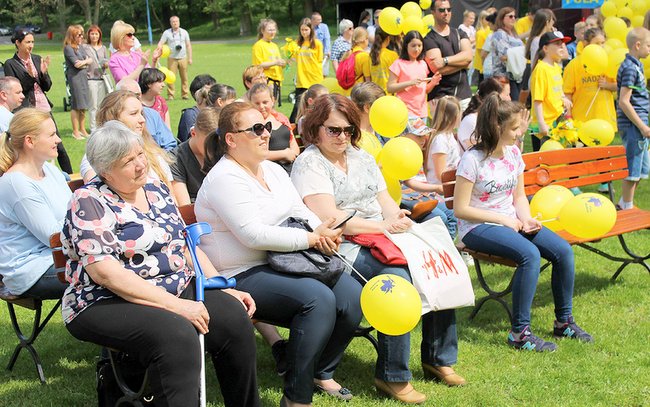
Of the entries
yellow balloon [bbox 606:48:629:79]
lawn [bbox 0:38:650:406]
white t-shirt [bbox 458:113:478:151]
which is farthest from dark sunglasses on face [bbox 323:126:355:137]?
yellow balloon [bbox 606:48:629:79]

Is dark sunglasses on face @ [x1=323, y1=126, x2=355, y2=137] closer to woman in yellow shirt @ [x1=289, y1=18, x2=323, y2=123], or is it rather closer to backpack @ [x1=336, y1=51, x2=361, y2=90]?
backpack @ [x1=336, y1=51, x2=361, y2=90]

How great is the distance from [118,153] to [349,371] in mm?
1898

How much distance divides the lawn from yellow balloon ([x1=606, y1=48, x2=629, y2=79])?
3323 mm

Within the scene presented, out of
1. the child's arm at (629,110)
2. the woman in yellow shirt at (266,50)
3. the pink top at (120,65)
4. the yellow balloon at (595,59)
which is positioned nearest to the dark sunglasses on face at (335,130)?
the child's arm at (629,110)

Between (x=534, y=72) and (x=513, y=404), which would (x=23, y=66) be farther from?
(x=513, y=404)

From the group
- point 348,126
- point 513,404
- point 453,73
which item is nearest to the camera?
point 513,404

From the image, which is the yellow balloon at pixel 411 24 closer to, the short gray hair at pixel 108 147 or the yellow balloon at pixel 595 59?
the yellow balloon at pixel 595 59

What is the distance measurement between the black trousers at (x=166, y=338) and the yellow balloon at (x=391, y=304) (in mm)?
581

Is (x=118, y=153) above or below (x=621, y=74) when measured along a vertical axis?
above

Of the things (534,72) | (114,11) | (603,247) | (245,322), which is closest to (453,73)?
(534,72)

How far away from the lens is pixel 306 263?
152 inches

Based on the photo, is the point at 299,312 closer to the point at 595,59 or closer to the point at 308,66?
the point at 595,59

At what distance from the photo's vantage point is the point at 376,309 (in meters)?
3.64

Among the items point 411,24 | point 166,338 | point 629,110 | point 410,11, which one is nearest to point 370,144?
point 166,338
